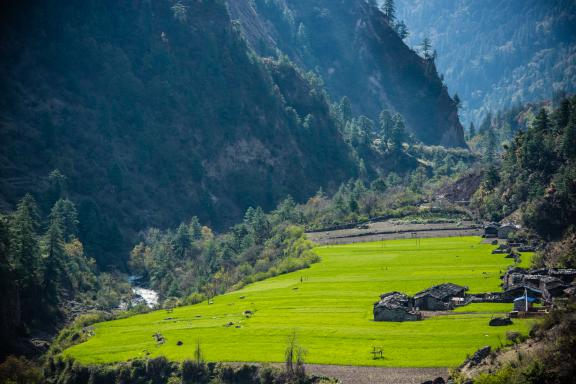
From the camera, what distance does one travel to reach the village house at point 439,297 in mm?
100062

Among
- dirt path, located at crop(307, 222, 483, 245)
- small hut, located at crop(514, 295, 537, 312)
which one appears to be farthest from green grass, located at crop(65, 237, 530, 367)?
dirt path, located at crop(307, 222, 483, 245)

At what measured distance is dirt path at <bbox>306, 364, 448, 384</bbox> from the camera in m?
76.1

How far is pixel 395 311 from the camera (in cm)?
9775


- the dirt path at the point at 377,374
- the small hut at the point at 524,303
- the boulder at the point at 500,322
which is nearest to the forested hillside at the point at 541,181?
the small hut at the point at 524,303

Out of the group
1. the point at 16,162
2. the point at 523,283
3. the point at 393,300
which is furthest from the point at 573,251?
the point at 16,162

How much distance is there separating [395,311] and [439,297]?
7201 millimetres

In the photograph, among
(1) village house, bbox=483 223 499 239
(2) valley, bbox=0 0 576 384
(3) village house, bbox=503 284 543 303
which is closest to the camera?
(2) valley, bbox=0 0 576 384

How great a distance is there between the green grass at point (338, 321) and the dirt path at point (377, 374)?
1.29 meters

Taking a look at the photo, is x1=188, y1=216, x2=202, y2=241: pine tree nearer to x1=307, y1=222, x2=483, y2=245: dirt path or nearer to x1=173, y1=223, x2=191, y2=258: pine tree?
x1=173, y1=223, x2=191, y2=258: pine tree

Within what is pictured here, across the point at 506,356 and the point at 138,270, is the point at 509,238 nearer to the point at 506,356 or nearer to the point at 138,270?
the point at 506,356

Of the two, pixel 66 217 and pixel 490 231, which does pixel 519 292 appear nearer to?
pixel 490 231

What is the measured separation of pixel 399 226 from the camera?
577 feet

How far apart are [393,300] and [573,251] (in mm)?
28428

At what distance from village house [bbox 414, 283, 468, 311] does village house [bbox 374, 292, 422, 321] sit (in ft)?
5.36
